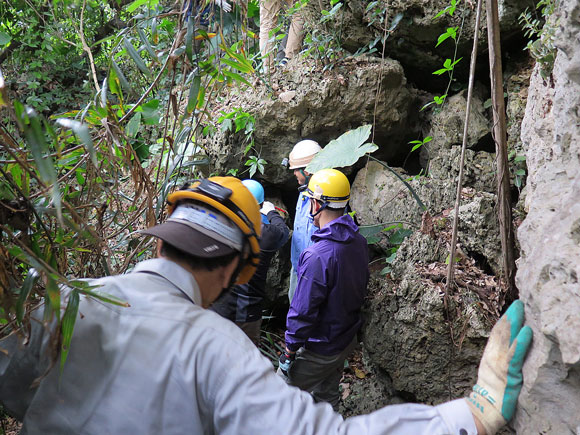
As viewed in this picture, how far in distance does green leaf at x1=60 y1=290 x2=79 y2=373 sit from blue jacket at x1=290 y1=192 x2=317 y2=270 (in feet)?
8.72

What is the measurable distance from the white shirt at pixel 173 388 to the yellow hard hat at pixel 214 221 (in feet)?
0.62

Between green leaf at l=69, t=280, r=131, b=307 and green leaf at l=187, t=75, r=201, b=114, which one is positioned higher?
green leaf at l=187, t=75, r=201, b=114

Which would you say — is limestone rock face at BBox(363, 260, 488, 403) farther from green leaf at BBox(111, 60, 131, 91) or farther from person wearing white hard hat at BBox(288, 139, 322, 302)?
green leaf at BBox(111, 60, 131, 91)

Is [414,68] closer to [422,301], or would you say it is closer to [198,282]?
[422,301]

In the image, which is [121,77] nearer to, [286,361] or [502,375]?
[502,375]

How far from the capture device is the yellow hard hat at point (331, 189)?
10.9 ft

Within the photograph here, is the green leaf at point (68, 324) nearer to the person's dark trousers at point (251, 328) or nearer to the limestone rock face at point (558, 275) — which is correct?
Answer: the limestone rock face at point (558, 275)

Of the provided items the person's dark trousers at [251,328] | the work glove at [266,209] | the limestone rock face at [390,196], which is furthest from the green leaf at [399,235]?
the person's dark trousers at [251,328]

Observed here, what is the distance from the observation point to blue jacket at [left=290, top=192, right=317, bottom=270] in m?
3.87

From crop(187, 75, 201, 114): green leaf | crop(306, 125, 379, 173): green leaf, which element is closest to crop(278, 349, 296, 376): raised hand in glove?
crop(306, 125, 379, 173): green leaf

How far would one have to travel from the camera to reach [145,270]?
1.45 metres

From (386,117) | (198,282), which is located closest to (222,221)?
(198,282)

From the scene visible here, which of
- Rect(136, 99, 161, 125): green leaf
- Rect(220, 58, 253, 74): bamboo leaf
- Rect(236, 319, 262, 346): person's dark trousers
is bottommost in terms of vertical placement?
Rect(236, 319, 262, 346): person's dark trousers

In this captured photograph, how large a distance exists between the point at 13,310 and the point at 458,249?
2.79 meters
